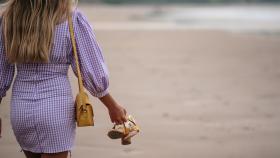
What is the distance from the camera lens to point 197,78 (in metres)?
11.0

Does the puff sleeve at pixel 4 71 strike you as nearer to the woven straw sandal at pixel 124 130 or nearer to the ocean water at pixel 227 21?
the woven straw sandal at pixel 124 130

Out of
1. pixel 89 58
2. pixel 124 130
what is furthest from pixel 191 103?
pixel 89 58

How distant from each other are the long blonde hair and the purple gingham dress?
54 millimetres

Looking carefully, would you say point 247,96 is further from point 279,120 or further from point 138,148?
point 138,148

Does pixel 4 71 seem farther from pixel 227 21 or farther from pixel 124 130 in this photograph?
pixel 227 21

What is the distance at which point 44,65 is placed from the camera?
277 cm

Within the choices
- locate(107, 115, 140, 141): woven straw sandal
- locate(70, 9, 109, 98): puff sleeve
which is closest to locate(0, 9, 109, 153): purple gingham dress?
locate(70, 9, 109, 98): puff sleeve

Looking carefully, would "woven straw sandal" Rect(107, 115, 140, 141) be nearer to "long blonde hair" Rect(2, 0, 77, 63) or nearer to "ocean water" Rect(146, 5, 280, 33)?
"long blonde hair" Rect(2, 0, 77, 63)

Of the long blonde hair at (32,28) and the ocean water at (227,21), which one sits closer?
the long blonde hair at (32,28)

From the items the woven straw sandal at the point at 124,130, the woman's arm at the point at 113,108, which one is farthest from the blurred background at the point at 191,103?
the woman's arm at the point at 113,108

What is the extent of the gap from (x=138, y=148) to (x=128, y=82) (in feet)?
14.8

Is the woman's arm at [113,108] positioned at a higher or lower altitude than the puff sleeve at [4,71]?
lower

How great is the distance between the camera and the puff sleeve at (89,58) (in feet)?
9.22

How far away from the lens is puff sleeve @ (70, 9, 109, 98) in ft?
9.22
